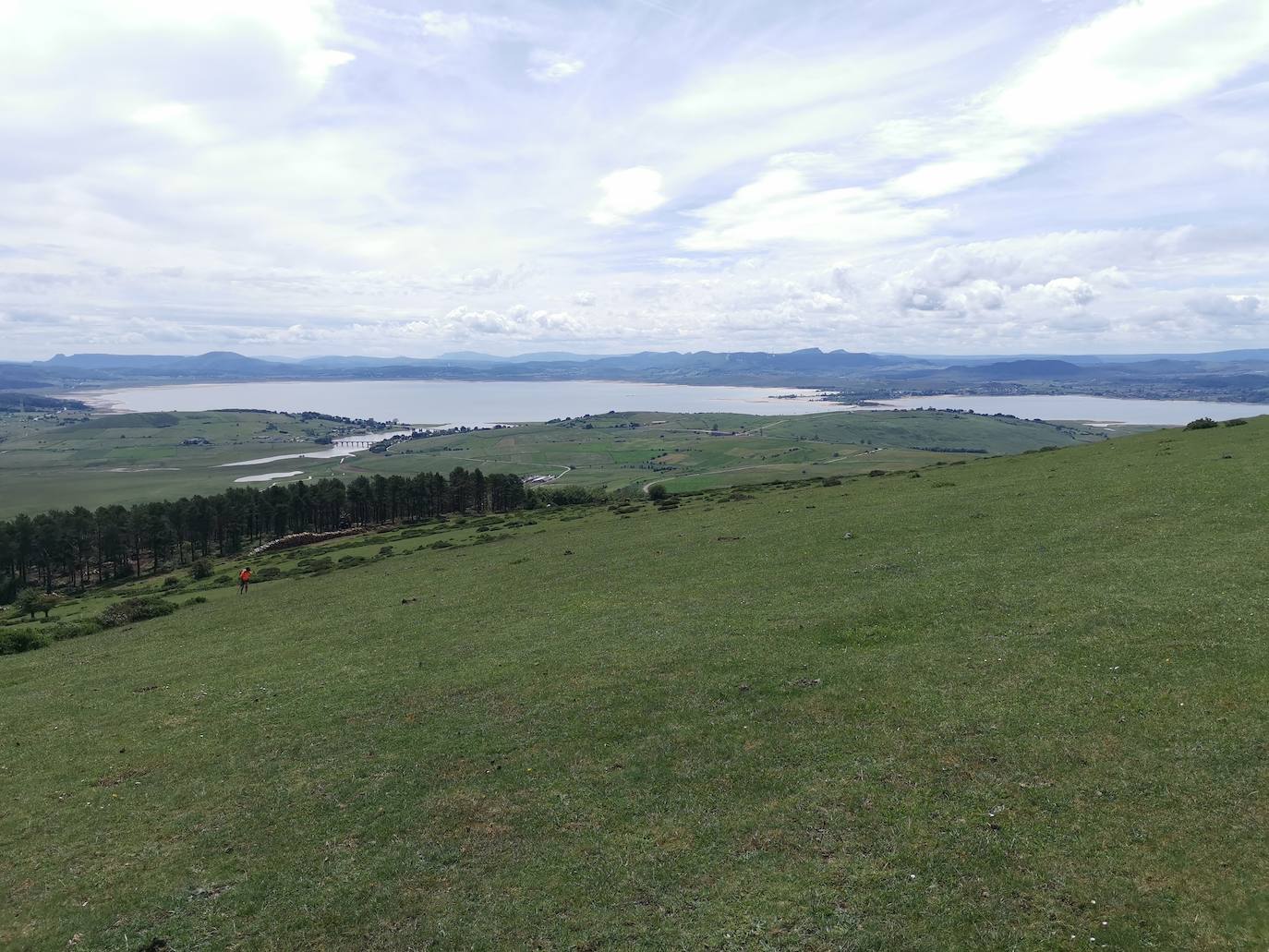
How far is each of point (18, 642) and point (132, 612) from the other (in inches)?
271

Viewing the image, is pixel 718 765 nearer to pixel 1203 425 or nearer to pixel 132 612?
pixel 132 612

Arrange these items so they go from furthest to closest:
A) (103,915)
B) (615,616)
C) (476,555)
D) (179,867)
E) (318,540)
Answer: (318,540) → (476,555) → (615,616) → (179,867) → (103,915)

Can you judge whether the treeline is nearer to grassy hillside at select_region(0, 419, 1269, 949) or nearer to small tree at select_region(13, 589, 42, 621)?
small tree at select_region(13, 589, 42, 621)

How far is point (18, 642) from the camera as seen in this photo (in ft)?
142

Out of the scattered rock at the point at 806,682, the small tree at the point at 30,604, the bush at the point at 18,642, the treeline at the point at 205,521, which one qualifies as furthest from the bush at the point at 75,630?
the treeline at the point at 205,521

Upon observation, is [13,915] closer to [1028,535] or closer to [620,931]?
[620,931]

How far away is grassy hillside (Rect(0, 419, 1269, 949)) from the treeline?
8425cm

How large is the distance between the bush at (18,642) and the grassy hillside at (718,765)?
956cm

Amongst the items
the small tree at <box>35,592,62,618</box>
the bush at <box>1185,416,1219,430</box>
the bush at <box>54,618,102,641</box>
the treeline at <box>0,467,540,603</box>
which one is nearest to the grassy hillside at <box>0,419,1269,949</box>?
the bush at <box>54,618,102,641</box>

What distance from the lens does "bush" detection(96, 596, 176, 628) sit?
4875 cm

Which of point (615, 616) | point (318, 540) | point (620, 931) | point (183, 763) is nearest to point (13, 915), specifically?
point (183, 763)

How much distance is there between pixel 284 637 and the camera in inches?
1410

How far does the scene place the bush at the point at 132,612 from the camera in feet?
160

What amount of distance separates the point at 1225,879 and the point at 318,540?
334 ft
